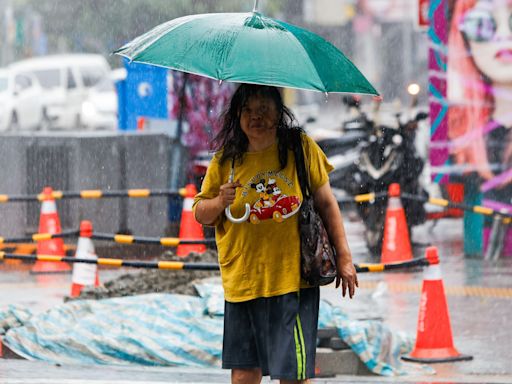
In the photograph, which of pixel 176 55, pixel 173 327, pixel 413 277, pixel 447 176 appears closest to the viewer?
pixel 176 55

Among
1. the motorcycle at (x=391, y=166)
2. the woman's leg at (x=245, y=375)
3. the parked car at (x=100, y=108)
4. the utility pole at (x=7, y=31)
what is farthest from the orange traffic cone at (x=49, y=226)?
the utility pole at (x=7, y=31)

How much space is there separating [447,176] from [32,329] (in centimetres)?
698

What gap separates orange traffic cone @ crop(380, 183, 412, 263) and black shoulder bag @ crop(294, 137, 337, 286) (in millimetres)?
7305

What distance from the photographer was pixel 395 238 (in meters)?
12.6

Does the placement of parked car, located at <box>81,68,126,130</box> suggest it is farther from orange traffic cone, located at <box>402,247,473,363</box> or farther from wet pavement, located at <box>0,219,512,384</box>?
orange traffic cone, located at <box>402,247,473,363</box>

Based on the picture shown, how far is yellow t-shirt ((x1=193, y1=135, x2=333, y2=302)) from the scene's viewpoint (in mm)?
5195

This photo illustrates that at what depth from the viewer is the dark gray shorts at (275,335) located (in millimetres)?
5215

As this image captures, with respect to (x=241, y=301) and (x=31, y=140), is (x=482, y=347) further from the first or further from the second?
(x=31, y=140)

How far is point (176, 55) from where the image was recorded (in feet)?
17.0

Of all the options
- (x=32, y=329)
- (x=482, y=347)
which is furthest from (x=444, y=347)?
(x=32, y=329)

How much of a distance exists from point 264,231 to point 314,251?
213 millimetres

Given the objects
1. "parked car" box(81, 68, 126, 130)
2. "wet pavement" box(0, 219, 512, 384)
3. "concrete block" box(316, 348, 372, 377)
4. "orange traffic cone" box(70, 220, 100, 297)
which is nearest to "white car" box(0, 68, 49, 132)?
"parked car" box(81, 68, 126, 130)

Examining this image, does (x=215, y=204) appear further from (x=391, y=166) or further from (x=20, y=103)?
(x=20, y=103)

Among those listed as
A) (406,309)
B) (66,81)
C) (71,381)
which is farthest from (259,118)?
(66,81)
